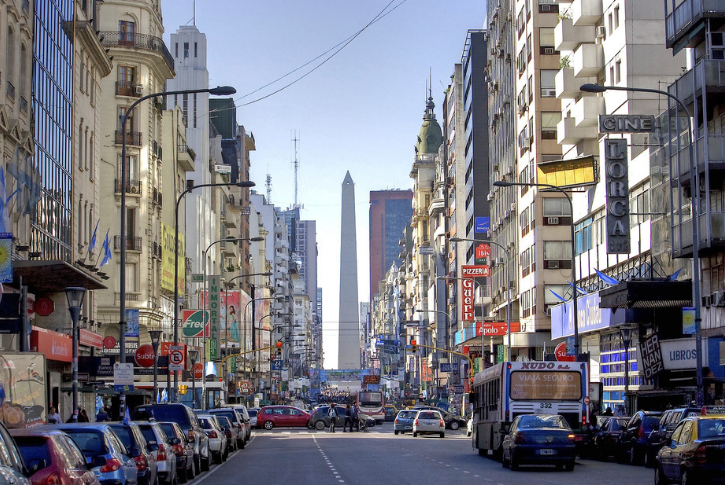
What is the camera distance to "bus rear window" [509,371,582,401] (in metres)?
32.2

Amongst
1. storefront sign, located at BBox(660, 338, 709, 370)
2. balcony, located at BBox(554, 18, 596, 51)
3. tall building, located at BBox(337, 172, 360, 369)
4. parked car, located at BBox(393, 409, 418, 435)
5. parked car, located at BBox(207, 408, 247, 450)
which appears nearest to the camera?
storefront sign, located at BBox(660, 338, 709, 370)

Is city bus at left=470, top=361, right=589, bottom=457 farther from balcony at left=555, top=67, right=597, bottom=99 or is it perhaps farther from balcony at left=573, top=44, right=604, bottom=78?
balcony at left=555, top=67, right=597, bottom=99

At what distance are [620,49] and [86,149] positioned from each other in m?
24.7

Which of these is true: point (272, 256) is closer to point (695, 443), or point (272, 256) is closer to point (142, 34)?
point (142, 34)

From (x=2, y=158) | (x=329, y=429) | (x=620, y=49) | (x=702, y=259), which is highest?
(x=620, y=49)

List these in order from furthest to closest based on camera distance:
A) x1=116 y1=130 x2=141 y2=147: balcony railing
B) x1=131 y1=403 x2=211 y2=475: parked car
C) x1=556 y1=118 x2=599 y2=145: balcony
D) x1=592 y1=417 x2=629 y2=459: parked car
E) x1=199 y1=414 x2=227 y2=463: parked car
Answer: x1=116 y1=130 x2=141 y2=147: balcony railing, x1=556 y1=118 x2=599 y2=145: balcony, x1=199 y1=414 x2=227 y2=463: parked car, x1=592 y1=417 x2=629 y2=459: parked car, x1=131 y1=403 x2=211 y2=475: parked car

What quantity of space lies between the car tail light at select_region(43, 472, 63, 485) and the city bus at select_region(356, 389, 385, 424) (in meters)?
81.7

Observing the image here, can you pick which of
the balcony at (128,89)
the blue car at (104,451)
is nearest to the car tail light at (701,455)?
the blue car at (104,451)

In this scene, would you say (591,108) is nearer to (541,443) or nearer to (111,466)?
(541,443)

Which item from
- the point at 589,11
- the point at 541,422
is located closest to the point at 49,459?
the point at 541,422

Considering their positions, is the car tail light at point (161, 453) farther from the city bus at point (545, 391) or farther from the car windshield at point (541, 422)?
the city bus at point (545, 391)

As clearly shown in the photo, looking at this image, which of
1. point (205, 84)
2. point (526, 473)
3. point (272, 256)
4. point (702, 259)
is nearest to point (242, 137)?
point (205, 84)

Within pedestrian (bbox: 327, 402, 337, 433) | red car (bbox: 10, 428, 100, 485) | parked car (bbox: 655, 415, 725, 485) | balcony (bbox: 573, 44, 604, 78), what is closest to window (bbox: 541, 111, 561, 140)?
balcony (bbox: 573, 44, 604, 78)

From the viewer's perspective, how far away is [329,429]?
2886 inches
